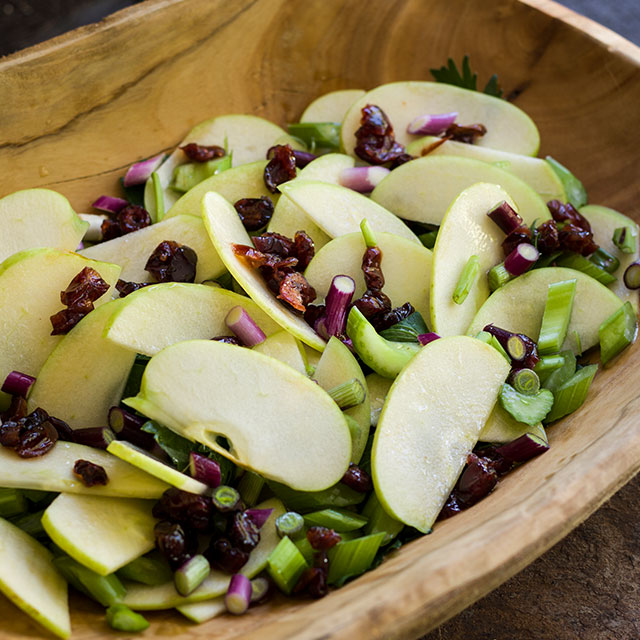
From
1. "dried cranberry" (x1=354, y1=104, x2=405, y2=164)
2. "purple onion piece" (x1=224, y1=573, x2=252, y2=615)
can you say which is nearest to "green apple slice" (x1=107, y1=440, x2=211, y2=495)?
"purple onion piece" (x1=224, y1=573, x2=252, y2=615)

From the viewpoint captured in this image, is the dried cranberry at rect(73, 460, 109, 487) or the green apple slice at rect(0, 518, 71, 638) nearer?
the green apple slice at rect(0, 518, 71, 638)

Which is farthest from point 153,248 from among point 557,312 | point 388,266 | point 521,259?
point 557,312

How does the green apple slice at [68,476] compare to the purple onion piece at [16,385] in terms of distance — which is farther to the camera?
the purple onion piece at [16,385]

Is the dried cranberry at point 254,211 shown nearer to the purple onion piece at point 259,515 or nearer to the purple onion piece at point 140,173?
the purple onion piece at point 140,173

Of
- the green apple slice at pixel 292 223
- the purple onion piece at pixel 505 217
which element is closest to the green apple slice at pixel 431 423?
the purple onion piece at pixel 505 217

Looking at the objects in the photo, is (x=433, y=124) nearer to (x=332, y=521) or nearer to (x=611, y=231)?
(x=611, y=231)

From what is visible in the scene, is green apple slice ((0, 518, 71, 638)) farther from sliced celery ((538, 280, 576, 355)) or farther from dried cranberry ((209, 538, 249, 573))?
sliced celery ((538, 280, 576, 355))
